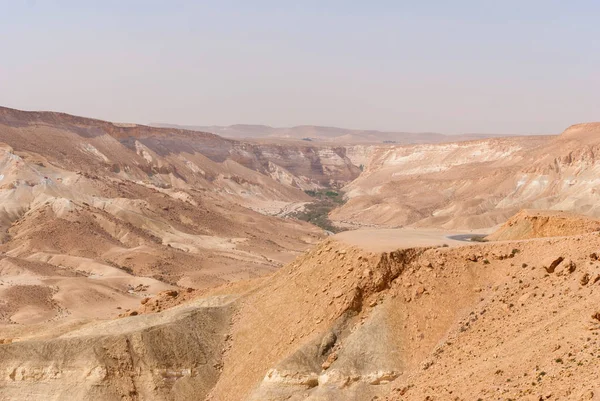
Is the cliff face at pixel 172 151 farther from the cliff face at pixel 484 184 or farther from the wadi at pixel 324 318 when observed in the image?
the wadi at pixel 324 318

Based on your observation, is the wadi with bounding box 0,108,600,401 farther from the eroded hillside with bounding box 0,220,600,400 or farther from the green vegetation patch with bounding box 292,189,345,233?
the green vegetation patch with bounding box 292,189,345,233

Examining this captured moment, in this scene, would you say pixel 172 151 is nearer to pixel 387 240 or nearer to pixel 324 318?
pixel 387 240

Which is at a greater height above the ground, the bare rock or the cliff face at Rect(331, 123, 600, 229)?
the bare rock

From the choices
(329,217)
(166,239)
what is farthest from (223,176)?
(166,239)

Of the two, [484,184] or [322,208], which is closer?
[484,184]

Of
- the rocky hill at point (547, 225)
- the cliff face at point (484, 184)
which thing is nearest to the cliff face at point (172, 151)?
the cliff face at point (484, 184)

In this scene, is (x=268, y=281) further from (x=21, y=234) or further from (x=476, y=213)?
(x=476, y=213)

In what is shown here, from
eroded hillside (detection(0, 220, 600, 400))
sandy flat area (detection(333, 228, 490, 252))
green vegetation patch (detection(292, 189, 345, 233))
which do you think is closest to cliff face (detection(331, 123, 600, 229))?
green vegetation patch (detection(292, 189, 345, 233))

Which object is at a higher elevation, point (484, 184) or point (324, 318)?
point (324, 318)

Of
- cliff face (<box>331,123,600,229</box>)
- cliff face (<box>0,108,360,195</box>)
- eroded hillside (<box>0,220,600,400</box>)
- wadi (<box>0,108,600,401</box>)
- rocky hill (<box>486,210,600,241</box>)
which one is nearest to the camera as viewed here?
wadi (<box>0,108,600,401</box>)

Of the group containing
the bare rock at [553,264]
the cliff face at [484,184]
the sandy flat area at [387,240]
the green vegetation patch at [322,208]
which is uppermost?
the sandy flat area at [387,240]

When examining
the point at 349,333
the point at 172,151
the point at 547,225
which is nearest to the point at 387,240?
the point at 349,333
